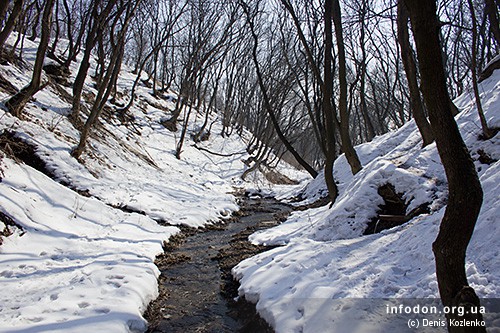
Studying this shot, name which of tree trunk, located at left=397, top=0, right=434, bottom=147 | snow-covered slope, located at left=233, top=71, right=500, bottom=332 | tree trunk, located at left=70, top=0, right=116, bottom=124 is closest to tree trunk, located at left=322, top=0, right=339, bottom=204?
snow-covered slope, located at left=233, top=71, right=500, bottom=332

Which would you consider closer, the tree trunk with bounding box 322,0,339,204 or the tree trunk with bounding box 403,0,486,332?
the tree trunk with bounding box 403,0,486,332

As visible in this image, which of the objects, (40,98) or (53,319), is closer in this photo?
(53,319)

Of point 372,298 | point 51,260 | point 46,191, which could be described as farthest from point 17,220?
point 372,298

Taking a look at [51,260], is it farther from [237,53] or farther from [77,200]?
[237,53]

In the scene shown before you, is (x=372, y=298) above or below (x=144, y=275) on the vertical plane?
below

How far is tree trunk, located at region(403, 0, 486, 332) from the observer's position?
6.71 ft

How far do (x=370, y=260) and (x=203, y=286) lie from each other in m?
2.78

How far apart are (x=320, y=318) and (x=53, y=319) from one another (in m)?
2.80

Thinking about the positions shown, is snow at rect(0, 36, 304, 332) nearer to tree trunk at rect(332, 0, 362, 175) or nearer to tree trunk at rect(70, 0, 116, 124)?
tree trunk at rect(70, 0, 116, 124)

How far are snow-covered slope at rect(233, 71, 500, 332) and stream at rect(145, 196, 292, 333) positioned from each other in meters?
0.29

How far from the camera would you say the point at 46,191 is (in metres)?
6.09

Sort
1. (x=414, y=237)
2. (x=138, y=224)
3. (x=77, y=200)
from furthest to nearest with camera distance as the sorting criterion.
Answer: (x=138, y=224) → (x=77, y=200) → (x=414, y=237)

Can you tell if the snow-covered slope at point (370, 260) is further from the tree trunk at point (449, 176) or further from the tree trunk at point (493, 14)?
the tree trunk at point (493, 14)

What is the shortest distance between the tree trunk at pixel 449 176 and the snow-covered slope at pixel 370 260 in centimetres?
Answer: 70
